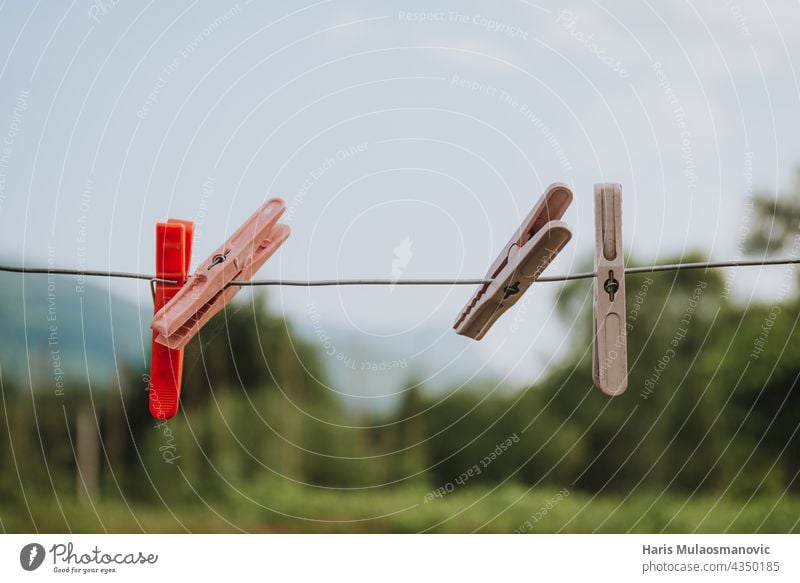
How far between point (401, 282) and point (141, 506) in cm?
1462

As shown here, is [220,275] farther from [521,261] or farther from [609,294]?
[609,294]

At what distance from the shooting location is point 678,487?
15.3 metres

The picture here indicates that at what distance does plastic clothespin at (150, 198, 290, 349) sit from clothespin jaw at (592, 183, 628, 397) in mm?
814

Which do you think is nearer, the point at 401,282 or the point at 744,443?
the point at 401,282

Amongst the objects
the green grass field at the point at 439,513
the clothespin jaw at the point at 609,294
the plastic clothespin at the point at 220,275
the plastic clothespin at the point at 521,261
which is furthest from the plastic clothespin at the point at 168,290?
the green grass field at the point at 439,513

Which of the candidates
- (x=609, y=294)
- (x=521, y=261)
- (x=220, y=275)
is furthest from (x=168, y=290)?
(x=609, y=294)

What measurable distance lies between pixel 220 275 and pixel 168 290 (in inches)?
6.2

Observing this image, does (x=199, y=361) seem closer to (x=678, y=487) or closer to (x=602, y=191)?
(x=678, y=487)

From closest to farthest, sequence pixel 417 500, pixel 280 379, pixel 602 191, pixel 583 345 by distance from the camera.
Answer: pixel 602 191
pixel 583 345
pixel 417 500
pixel 280 379

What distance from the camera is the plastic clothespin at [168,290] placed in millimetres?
2479

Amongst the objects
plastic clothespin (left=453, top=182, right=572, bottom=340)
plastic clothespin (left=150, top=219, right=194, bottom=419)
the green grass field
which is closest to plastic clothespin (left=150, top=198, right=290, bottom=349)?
plastic clothespin (left=150, top=219, right=194, bottom=419)

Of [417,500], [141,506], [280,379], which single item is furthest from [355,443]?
[141,506]

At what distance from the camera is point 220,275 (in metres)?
2.44

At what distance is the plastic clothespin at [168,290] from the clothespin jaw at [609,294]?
1.03 metres
